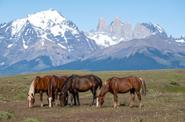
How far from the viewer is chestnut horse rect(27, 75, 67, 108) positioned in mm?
42094

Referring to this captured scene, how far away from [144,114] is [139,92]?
660cm

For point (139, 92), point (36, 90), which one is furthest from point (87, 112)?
point (36, 90)

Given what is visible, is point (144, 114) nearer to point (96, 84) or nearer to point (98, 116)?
point (98, 116)

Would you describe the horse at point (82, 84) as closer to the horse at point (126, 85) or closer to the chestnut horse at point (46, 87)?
the chestnut horse at point (46, 87)

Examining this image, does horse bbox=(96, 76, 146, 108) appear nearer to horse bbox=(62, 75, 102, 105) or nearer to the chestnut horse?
horse bbox=(62, 75, 102, 105)

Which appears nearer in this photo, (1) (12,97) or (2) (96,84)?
(2) (96,84)

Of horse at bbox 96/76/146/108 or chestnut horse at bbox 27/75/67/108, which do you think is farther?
chestnut horse at bbox 27/75/67/108

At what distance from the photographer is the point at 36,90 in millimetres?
42500

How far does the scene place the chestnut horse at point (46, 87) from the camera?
42.1 metres

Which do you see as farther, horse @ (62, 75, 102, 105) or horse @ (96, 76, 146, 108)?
horse @ (62, 75, 102, 105)

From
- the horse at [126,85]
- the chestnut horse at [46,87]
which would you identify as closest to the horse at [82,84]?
the chestnut horse at [46,87]

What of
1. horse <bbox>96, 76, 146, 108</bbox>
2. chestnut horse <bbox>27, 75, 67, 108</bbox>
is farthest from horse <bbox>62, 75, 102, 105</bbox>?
horse <bbox>96, 76, 146, 108</bbox>

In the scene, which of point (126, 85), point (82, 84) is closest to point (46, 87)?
point (82, 84)

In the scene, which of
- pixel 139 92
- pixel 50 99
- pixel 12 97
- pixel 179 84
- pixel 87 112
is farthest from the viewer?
pixel 179 84
